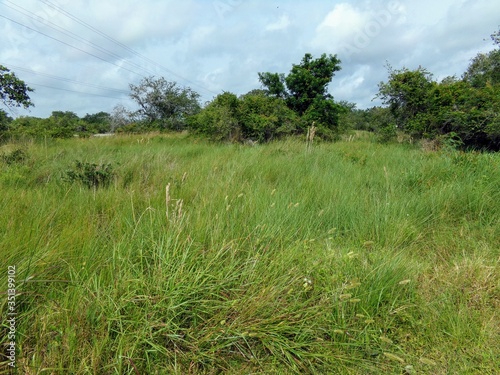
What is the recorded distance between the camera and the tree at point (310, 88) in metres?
11.2

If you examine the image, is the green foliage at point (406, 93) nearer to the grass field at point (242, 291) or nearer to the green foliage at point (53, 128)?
the grass field at point (242, 291)

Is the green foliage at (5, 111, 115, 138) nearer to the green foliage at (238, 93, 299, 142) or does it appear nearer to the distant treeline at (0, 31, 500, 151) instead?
the distant treeline at (0, 31, 500, 151)

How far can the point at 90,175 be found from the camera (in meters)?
3.31

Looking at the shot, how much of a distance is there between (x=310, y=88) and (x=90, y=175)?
34.7 ft

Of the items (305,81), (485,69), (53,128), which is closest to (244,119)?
(305,81)

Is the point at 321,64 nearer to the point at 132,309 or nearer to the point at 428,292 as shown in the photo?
the point at 428,292

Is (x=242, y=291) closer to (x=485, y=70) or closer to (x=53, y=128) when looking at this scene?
(x=53, y=128)

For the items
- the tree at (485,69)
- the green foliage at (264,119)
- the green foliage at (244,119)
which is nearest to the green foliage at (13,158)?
the green foliage at (244,119)

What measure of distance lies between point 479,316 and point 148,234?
2.18 m

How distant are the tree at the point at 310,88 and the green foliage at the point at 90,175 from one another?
9.09 metres

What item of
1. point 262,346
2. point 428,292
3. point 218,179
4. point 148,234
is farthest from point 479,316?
point 218,179

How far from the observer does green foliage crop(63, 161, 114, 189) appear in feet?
10.4

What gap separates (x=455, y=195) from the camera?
302cm

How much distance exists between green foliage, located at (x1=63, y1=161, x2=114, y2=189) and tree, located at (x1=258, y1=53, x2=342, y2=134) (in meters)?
9.09
